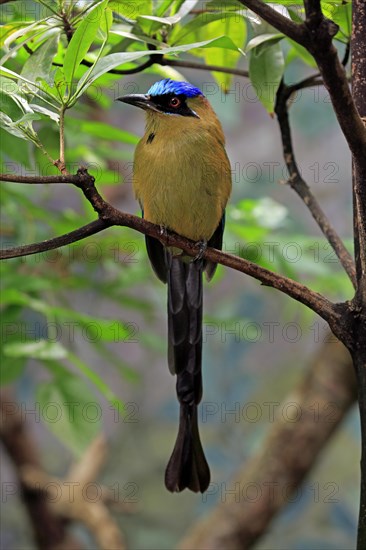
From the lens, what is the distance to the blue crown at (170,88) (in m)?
1.40

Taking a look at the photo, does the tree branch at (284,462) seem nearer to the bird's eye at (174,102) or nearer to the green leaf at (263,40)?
the bird's eye at (174,102)

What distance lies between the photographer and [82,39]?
2.58ft

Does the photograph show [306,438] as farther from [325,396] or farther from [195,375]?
[195,375]

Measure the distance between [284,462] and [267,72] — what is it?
1.37m

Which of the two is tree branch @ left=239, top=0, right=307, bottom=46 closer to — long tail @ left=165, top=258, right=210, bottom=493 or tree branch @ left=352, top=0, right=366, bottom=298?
tree branch @ left=352, top=0, right=366, bottom=298

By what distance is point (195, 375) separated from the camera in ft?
4.20

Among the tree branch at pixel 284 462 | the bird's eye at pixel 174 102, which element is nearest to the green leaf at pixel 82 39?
the bird's eye at pixel 174 102

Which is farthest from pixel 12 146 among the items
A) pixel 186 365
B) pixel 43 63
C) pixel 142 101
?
pixel 186 365

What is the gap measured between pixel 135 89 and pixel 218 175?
1509 millimetres

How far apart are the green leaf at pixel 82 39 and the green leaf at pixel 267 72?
285 millimetres

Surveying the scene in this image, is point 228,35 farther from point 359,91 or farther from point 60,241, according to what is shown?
point 60,241

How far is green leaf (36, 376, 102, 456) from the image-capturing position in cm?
156

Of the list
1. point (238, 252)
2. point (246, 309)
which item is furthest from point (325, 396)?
point (246, 309)

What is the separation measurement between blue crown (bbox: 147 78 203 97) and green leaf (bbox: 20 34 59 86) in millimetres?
494
